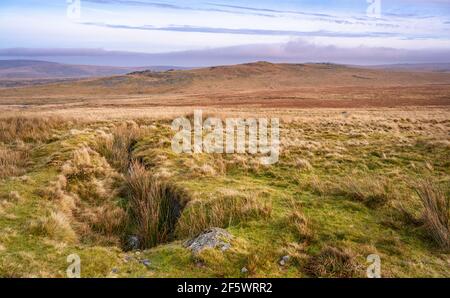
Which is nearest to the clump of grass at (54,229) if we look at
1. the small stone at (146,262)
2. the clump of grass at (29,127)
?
the small stone at (146,262)

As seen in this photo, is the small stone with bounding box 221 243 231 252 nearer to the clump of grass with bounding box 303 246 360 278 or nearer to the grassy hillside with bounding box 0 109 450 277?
the grassy hillside with bounding box 0 109 450 277

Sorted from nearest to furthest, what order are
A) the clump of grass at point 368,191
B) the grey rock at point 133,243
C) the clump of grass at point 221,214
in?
the clump of grass at point 221,214 < the grey rock at point 133,243 < the clump of grass at point 368,191

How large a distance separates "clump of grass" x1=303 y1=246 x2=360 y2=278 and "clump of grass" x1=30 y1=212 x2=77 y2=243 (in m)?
5.14

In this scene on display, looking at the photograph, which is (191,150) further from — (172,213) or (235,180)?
(172,213)

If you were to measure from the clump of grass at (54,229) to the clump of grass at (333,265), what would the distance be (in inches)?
203

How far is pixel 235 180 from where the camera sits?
1266cm

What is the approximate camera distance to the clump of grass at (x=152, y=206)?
371 inches

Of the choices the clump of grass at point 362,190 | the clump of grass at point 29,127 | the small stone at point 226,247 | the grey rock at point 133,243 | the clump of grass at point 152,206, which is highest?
the clump of grass at point 29,127

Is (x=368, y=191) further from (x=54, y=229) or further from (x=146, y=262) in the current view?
(x=54, y=229)

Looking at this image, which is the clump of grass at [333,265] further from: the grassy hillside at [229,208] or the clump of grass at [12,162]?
the clump of grass at [12,162]
